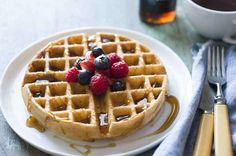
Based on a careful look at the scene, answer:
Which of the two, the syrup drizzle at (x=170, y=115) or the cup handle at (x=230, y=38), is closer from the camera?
the syrup drizzle at (x=170, y=115)

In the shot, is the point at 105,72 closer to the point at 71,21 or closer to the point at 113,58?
the point at 113,58

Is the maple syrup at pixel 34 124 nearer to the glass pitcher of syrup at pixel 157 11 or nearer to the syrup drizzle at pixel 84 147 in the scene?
Answer: the syrup drizzle at pixel 84 147

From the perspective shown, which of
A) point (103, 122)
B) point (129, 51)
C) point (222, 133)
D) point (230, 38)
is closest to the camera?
point (222, 133)

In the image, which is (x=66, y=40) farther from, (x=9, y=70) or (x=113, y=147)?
(x=113, y=147)

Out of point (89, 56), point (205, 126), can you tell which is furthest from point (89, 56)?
point (205, 126)

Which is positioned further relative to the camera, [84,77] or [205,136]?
[84,77]

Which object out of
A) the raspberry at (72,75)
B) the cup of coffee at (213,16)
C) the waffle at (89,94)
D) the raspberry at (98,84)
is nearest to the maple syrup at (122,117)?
the waffle at (89,94)

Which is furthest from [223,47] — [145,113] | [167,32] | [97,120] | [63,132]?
[63,132]
